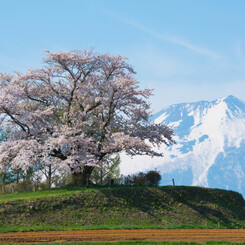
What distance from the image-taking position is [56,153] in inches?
1574

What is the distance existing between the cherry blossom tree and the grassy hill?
4.68m

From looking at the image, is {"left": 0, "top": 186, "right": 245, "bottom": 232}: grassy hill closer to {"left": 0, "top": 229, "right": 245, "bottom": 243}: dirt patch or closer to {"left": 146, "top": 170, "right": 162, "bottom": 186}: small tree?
{"left": 0, "top": 229, "right": 245, "bottom": 243}: dirt patch

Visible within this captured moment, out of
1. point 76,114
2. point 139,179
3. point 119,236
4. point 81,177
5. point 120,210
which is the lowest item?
point 119,236

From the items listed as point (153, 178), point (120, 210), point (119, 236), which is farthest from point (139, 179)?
point (119, 236)

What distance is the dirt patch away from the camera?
22.5 metres

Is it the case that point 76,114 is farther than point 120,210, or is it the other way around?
point 76,114

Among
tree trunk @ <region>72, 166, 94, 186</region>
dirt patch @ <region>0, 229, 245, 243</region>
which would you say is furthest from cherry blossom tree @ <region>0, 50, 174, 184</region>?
dirt patch @ <region>0, 229, 245, 243</region>

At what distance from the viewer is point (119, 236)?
23078 millimetres

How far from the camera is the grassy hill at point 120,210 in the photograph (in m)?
28.5

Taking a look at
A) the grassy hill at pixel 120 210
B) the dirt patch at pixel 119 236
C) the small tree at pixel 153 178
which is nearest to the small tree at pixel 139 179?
the small tree at pixel 153 178

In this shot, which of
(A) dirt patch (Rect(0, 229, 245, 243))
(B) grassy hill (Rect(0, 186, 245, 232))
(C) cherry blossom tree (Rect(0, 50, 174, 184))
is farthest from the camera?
(C) cherry blossom tree (Rect(0, 50, 174, 184))

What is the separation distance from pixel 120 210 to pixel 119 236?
8037 mm

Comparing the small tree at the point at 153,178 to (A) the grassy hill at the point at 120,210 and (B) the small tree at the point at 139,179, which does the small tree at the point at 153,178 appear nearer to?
(B) the small tree at the point at 139,179

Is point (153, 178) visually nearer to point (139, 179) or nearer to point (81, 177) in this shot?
point (139, 179)
